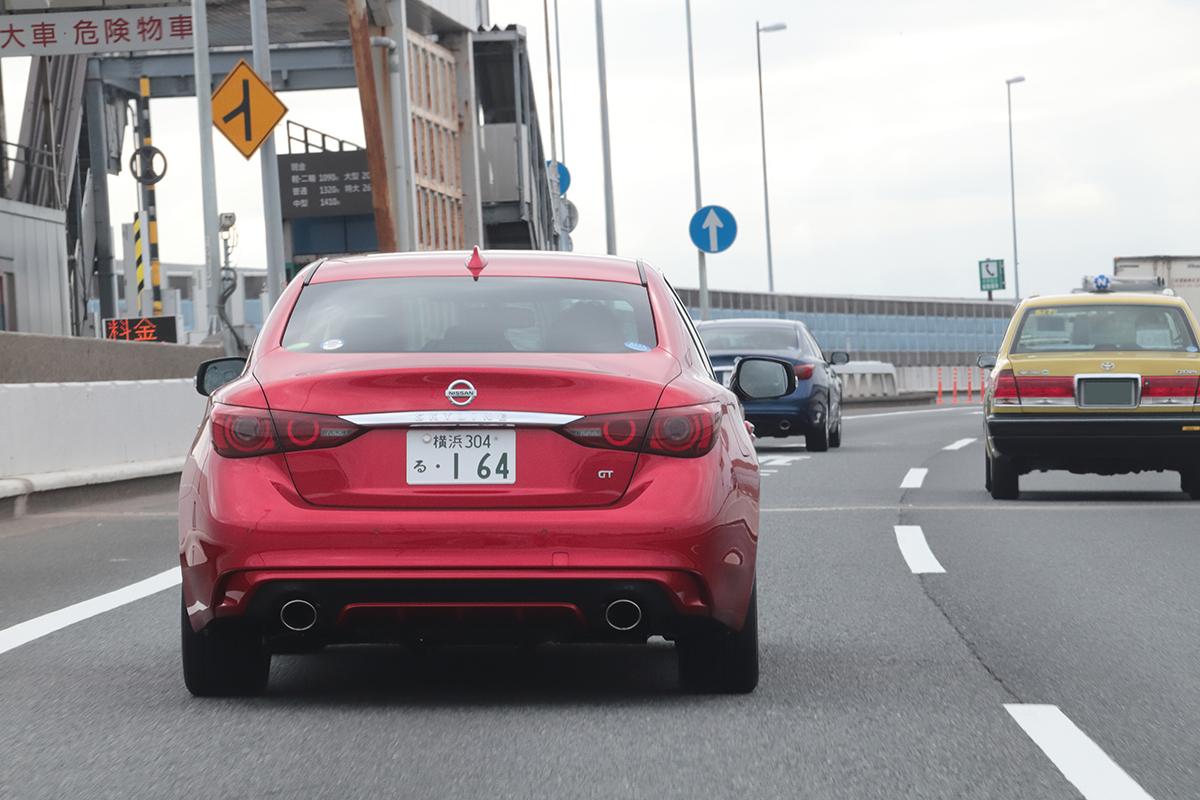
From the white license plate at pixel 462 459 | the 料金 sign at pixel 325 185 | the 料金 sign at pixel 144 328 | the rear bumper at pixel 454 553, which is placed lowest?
the rear bumper at pixel 454 553

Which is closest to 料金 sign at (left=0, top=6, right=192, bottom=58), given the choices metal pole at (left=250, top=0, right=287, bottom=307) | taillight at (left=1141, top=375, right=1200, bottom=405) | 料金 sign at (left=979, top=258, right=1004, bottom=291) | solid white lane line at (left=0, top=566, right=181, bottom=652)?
metal pole at (left=250, top=0, right=287, bottom=307)

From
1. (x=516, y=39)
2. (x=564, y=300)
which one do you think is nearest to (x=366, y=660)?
(x=564, y=300)

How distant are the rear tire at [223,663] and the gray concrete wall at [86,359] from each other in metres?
10.1

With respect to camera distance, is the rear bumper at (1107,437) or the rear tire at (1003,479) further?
the rear tire at (1003,479)

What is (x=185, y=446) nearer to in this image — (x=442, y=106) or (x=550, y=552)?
(x=550, y=552)

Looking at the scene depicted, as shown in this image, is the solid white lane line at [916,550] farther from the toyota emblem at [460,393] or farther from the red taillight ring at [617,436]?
the toyota emblem at [460,393]

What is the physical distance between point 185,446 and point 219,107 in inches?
204

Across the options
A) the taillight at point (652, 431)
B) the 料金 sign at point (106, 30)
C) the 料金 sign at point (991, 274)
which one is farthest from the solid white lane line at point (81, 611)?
the 料金 sign at point (991, 274)

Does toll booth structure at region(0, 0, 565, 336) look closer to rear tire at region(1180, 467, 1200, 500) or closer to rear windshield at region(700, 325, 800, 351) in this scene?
rear windshield at region(700, 325, 800, 351)

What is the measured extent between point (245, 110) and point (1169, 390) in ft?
38.4

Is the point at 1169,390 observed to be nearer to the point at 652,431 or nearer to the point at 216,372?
the point at 216,372

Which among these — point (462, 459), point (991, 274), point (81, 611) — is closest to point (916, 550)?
point (81, 611)

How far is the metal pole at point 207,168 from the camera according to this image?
23.8 meters

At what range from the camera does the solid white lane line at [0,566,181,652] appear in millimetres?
8016
